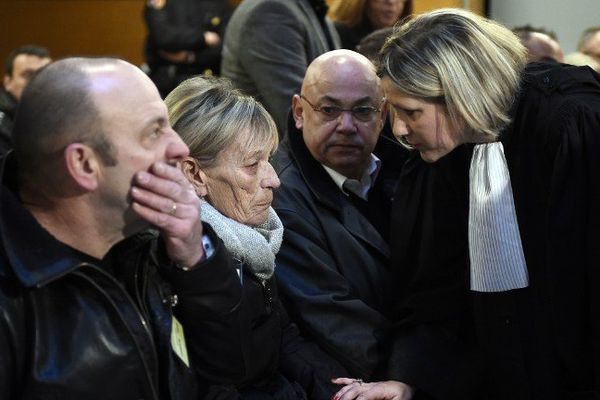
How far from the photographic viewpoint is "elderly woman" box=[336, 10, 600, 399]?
8.28ft

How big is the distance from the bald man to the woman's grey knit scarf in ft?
1.20

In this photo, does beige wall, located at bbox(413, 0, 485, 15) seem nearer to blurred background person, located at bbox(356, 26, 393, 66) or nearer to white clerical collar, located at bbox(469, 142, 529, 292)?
blurred background person, located at bbox(356, 26, 393, 66)

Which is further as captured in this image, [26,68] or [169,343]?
[26,68]

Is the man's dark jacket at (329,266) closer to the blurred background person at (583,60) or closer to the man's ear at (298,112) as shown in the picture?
the man's ear at (298,112)

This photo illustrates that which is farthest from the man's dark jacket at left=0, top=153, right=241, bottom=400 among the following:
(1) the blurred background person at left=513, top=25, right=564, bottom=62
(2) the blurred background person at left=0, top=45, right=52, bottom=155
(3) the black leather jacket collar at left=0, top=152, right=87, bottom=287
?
(2) the blurred background person at left=0, top=45, right=52, bottom=155

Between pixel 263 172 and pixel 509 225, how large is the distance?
27.2 inches

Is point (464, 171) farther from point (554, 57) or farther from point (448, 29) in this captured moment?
point (554, 57)

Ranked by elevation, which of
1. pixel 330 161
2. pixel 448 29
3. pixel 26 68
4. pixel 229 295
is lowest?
pixel 26 68

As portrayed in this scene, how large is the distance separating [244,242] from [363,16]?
240 cm

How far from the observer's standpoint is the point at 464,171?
2812 millimetres

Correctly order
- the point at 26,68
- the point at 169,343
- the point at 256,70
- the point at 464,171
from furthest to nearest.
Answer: the point at 26,68 < the point at 256,70 < the point at 464,171 < the point at 169,343

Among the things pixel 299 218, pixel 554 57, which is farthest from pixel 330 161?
pixel 554 57

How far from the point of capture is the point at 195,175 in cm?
256

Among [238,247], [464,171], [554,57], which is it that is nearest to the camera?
[238,247]
